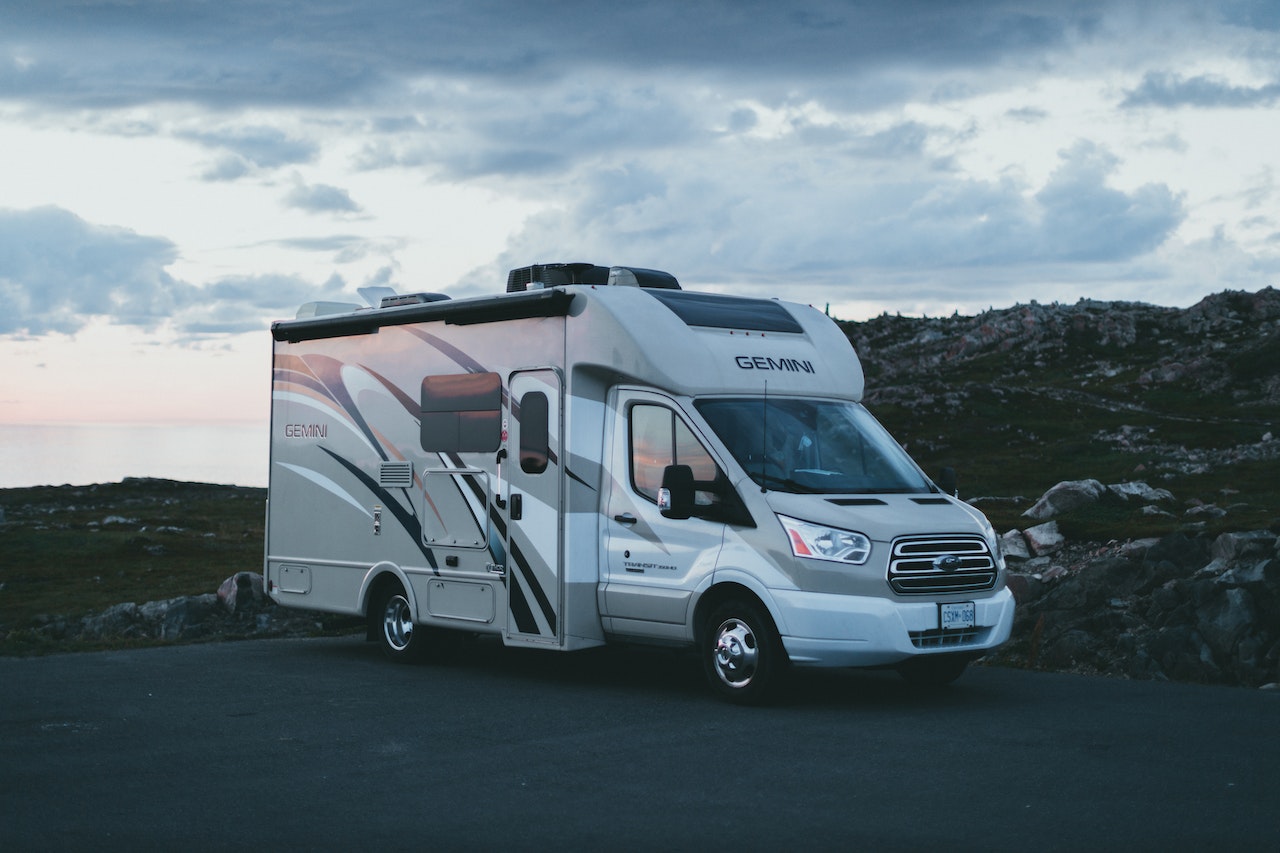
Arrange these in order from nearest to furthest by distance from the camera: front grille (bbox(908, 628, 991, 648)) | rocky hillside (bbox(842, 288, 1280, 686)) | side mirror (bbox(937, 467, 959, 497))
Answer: front grille (bbox(908, 628, 991, 648)) < side mirror (bbox(937, 467, 959, 497)) < rocky hillside (bbox(842, 288, 1280, 686))

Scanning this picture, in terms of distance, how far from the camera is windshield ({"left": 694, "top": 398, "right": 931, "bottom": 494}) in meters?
11.8

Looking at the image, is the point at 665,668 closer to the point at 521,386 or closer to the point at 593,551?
the point at 593,551

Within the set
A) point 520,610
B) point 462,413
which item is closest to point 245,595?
point 462,413

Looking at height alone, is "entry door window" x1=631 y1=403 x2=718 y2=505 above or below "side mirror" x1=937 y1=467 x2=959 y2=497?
above

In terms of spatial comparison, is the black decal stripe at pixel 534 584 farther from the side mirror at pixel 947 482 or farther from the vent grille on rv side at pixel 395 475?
the side mirror at pixel 947 482

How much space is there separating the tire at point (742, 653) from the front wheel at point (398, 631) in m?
3.75

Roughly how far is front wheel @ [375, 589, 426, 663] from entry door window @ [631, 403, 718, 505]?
338cm

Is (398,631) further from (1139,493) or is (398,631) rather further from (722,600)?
(1139,493)

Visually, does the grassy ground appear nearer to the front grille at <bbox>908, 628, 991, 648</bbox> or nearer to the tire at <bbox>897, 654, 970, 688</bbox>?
the tire at <bbox>897, 654, 970, 688</bbox>

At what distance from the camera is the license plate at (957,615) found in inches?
444

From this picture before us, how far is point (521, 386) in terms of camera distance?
13297 millimetres

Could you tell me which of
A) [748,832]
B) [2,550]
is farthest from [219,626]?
[2,550]

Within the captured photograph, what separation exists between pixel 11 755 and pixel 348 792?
2.84m

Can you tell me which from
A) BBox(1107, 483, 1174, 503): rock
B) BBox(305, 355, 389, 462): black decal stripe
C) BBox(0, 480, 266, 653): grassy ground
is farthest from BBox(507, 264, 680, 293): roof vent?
BBox(1107, 483, 1174, 503): rock
